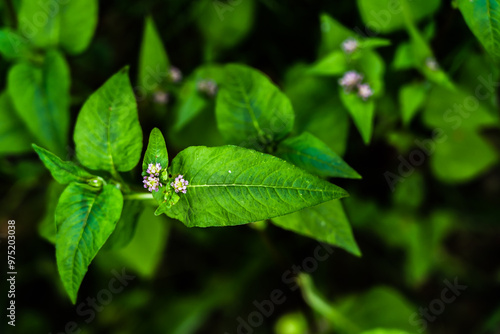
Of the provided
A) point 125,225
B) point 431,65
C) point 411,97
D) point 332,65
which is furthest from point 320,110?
point 125,225

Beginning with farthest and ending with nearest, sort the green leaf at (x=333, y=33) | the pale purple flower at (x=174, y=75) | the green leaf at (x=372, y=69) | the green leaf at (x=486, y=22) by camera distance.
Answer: the pale purple flower at (x=174, y=75), the green leaf at (x=333, y=33), the green leaf at (x=372, y=69), the green leaf at (x=486, y=22)

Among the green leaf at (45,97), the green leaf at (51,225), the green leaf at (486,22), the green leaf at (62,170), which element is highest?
the green leaf at (486,22)

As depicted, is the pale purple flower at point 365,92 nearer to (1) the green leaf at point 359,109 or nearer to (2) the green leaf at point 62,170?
(1) the green leaf at point 359,109

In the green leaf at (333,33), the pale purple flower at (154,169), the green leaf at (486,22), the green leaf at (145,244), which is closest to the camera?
the pale purple flower at (154,169)

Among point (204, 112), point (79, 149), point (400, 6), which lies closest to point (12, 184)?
point (204, 112)

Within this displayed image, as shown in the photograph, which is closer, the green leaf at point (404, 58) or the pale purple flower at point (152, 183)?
the pale purple flower at point (152, 183)

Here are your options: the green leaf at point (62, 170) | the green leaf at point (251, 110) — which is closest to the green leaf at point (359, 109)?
the green leaf at point (251, 110)
